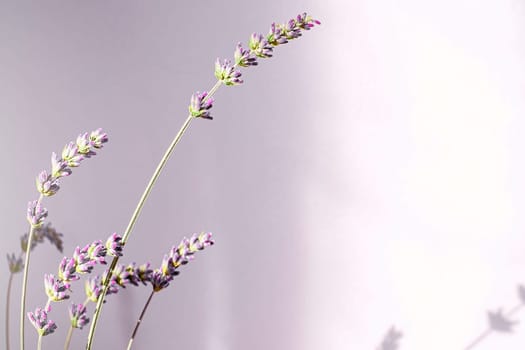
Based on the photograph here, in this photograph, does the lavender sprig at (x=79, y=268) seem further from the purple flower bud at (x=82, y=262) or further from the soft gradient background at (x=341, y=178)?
the soft gradient background at (x=341, y=178)

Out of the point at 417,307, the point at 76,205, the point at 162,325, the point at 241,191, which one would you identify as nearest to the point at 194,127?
the point at 241,191

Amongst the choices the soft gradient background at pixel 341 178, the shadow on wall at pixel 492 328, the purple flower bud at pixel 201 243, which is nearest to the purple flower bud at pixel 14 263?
the soft gradient background at pixel 341 178

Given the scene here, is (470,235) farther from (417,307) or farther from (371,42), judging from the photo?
(371,42)

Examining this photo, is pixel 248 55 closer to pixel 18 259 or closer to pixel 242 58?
pixel 242 58

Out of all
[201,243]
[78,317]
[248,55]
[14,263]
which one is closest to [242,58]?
[248,55]

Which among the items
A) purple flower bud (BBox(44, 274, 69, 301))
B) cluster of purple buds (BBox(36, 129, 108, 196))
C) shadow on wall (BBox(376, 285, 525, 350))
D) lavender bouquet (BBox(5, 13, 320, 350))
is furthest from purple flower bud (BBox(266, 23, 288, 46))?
shadow on wall (BBox(376, 285, 525, 350))

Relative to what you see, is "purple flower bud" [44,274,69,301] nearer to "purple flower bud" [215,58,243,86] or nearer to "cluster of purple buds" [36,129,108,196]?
"cluster of purple buds" [36,129,108,196]
